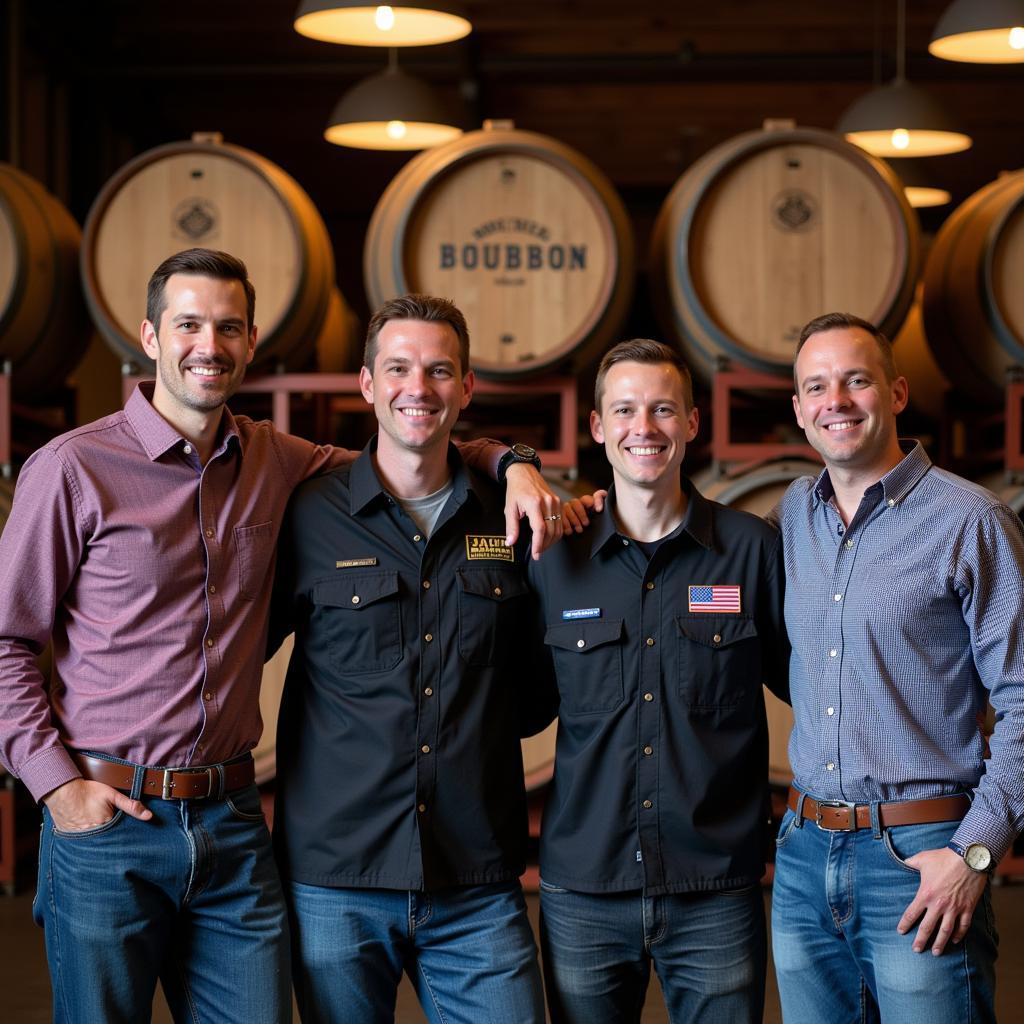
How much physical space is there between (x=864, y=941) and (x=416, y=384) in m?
1.31

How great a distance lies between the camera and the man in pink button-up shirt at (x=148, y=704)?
2.61 metres

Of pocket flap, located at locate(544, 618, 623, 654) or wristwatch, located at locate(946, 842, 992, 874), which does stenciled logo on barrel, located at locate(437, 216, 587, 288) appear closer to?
pocket flap, located at locate(544, 618, 623, 654)

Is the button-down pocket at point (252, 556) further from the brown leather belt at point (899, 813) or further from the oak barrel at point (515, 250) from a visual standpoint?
the oak barrel at point (515, 250)

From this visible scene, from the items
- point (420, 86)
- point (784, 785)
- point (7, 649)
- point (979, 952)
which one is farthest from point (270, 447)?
point (420, 86)

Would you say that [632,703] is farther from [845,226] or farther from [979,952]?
[845,226]

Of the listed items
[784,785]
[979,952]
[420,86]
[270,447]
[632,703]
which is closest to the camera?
[979,952]

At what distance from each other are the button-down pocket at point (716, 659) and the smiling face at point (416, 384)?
0.61 meters

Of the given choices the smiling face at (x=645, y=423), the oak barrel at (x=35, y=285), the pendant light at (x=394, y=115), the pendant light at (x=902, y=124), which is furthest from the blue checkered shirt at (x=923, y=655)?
the pendant light at (x=394, y=115)

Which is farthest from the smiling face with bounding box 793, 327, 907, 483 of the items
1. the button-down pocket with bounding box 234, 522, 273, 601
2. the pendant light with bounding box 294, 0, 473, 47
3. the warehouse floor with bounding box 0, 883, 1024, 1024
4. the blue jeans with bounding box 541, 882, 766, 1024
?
the pendant light with bounding box 294, 0, 473, 47

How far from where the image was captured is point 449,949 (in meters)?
2.78

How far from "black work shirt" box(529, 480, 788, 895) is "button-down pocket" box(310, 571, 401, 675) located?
1.05ft

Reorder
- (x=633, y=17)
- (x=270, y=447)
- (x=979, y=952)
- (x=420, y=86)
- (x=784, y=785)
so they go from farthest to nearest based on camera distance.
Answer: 1. (x=633, y=17)
2. (x=420, y=86)
3. (x=784, y=785)
4. (x=270, y=447)
5. (x=979, y=952)

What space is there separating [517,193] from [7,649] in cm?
270

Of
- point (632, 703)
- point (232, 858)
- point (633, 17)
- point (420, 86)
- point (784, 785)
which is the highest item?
point (633, 17)
